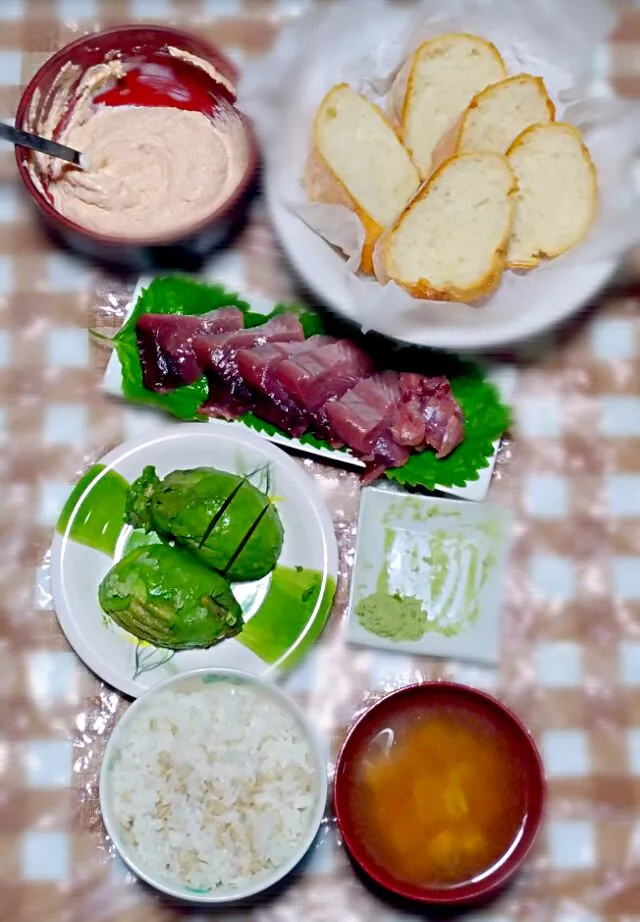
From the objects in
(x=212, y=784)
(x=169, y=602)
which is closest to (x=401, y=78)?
(x=169, y=602)

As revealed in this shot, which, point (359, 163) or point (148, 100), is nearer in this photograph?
point (359, 163)

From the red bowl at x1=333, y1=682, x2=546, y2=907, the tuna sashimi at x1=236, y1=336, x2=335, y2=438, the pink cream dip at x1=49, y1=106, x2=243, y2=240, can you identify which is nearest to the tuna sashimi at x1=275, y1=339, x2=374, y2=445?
the tuna sashimi at x1=236, y1=336, x2=335, y2=438

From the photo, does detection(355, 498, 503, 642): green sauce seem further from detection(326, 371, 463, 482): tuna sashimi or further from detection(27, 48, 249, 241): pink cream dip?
detection(27, 48, 249, 241): pink cream dip

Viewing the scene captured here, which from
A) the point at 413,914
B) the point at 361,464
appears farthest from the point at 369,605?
the point at 413,914

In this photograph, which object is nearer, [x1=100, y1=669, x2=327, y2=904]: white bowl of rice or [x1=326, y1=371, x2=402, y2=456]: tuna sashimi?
[x1=100, y1=669, x2=327, y2=904]: white bowl of rice

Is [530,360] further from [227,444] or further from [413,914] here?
[413,914]

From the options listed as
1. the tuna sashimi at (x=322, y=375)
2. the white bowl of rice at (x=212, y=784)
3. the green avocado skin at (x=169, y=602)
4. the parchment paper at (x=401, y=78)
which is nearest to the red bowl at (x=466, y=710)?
the white bowl of rice at (x=212, y=784)

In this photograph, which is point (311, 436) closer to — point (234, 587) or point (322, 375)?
point (322, 375)
